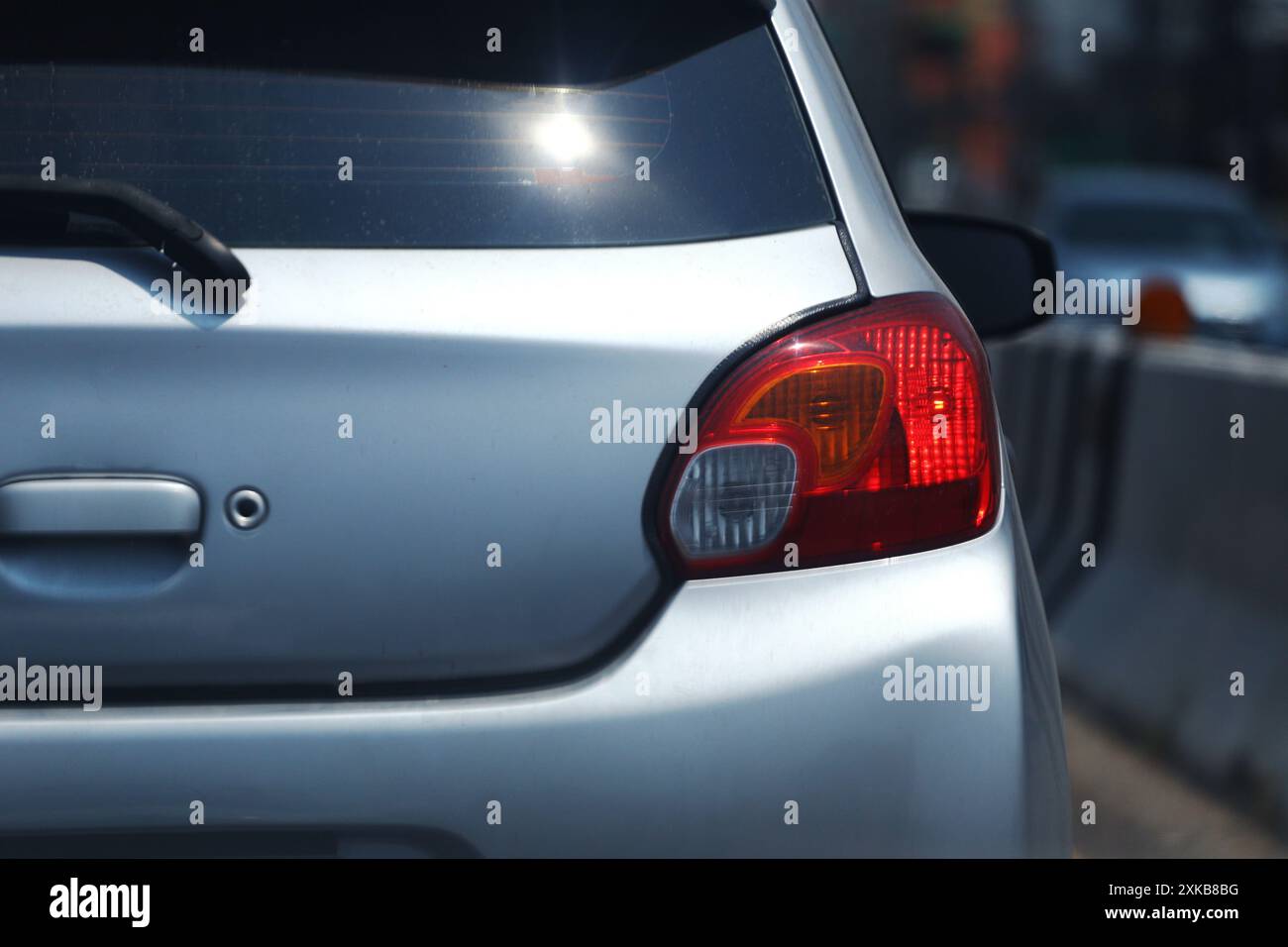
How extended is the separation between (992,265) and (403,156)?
4.27 ft

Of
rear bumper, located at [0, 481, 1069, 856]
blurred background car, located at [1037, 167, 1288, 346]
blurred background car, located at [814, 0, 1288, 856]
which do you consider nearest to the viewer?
rear bumper, located at [0, 481, 1069, 856]

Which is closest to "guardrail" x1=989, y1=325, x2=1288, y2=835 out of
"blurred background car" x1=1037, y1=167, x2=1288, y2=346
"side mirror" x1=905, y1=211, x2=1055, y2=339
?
"side mirror" x1=905, y1=211, x2=1055, y2=339

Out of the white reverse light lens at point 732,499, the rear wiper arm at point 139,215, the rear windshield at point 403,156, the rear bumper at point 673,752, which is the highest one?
the rear windshield at point 403,156

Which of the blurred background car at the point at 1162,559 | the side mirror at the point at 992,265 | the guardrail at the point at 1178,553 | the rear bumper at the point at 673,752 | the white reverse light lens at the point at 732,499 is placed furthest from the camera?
the guardrail at the point at 1178,553

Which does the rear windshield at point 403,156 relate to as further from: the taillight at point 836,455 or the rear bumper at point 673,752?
the rear bumper at point 673,752

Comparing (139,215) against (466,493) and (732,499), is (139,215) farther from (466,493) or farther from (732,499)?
(732,499)

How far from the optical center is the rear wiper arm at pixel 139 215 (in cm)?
227

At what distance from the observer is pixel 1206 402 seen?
634cm

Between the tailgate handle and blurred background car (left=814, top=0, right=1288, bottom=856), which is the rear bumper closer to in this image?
the tailgate handle

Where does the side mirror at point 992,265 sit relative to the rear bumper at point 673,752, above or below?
above

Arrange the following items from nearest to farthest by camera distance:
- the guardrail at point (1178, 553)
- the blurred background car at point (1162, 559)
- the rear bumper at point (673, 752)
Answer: the rear bumper at point (673, 752) → the blurred background car at point (1162, 559) → the guardrail at point (1178, 553)

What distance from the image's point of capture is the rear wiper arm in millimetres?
2266

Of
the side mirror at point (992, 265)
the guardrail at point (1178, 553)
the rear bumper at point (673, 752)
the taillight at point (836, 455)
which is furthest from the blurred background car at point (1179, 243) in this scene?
the rear bumper at point (673, 752)
